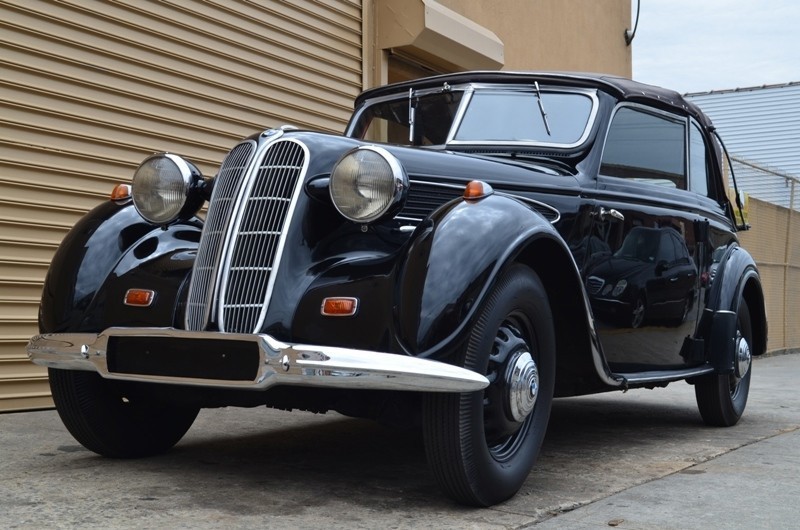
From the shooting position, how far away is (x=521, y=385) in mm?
3439

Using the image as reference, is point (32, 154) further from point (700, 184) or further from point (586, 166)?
point (700, 184)

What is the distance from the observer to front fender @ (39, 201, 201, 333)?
3.74 meters

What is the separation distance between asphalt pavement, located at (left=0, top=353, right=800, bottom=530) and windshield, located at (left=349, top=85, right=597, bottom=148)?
1.47 metres

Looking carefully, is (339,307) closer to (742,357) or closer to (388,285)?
(388,285)

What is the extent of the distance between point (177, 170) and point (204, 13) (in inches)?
138

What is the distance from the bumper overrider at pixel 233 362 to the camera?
9.82 feet

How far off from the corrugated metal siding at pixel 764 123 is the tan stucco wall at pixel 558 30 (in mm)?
12064

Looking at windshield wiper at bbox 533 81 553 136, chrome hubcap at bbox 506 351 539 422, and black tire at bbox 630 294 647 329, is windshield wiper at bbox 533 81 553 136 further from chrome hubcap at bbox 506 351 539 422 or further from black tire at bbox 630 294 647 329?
chrome hubcap at bbox 506 351 539 422

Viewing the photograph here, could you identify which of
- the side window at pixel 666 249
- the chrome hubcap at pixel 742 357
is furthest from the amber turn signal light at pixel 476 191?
the chrome hubcap at pixel 742 357

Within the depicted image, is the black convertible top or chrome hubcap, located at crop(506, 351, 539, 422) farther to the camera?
the black convertible top

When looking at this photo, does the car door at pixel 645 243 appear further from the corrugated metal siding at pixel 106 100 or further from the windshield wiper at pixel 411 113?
the corrugated metal siding at pixel 106 100

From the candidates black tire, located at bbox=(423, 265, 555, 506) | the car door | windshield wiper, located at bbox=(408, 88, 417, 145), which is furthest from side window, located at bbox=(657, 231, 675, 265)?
black tire, located at bbox=(423, 265, 555, 506)

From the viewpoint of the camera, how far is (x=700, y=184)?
5738 millimetres

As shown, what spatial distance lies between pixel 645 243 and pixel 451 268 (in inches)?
74.3
